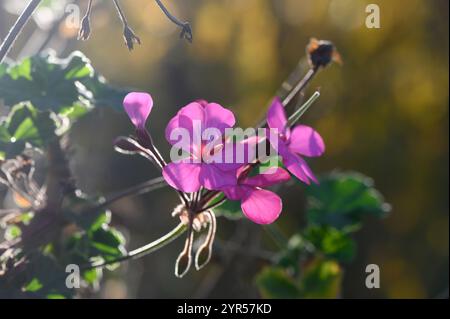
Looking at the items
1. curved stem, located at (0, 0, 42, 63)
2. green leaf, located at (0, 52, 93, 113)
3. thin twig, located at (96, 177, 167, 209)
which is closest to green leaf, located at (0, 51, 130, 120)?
green leaf, located at (0, 52, 93, 113)

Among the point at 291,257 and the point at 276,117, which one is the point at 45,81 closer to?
the point at 276,117

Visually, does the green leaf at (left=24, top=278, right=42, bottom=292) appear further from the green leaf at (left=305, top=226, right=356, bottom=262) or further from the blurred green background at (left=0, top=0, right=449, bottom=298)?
the blurred green background at (left=0, top=0, right=449, bottom=298)

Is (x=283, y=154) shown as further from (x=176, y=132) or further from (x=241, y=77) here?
(x=241, y=77)

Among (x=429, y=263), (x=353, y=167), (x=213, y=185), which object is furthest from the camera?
(x=353, y=167)

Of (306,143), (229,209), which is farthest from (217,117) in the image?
(229,209)

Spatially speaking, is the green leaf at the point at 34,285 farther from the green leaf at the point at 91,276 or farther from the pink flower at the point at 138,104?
the pink flower at the point at 138,104

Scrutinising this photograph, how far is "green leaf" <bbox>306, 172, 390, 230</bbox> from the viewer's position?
1.69 meters

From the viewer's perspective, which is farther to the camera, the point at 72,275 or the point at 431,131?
the point at 431,131

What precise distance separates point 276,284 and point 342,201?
1.13 ft

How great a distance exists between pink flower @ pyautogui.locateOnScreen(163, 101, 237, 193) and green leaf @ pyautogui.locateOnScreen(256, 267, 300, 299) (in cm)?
62

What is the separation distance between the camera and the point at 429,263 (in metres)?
3.50

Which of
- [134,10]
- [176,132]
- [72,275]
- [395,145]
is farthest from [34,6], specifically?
[395,145]

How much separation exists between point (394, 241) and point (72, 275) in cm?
263

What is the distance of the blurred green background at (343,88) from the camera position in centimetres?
348
